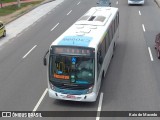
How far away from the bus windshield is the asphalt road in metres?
1.36

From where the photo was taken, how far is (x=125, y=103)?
17500 mm

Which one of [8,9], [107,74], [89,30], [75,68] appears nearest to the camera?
[75,68]

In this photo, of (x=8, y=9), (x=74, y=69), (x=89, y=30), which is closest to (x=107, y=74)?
(x=89, y=30)

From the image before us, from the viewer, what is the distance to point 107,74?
70.1 ft

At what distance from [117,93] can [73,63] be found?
131 inches

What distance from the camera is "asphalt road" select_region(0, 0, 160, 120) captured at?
17.4 metres

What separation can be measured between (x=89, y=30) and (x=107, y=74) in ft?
11.5

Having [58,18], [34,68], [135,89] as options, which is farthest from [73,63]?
[58,18]

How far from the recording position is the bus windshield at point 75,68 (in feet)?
54.6

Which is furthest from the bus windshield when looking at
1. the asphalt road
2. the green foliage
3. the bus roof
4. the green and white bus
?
the green foliage

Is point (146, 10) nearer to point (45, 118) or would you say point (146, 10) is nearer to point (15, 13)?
point (15, 13)

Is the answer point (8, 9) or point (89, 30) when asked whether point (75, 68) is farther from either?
point (8, 9)

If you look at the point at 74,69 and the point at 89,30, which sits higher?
the point at 89,30

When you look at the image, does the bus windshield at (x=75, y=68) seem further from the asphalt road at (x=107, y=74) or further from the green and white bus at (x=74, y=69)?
the asphalt road at (x=107, y=74)
